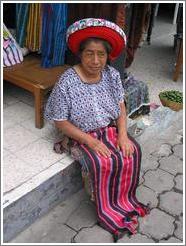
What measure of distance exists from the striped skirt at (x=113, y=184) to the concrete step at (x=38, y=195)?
0.26 meters

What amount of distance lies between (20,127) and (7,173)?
66 cm

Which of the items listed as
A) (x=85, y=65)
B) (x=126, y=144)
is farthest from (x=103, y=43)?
(x=126, y=144)

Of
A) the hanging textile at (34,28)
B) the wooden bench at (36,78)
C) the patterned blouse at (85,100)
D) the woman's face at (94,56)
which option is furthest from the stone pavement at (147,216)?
the hanging textile at (34,28)

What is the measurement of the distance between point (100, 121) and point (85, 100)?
0.68 ft

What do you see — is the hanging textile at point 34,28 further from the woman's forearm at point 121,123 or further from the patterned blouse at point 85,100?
the woman's forearm at point 121,123

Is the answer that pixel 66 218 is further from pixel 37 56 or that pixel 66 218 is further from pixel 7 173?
pixel 37 56

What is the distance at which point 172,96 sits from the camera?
4.20 m

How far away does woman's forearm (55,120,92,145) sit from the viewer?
106 inches

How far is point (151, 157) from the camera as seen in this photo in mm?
3629

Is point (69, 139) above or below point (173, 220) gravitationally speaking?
above

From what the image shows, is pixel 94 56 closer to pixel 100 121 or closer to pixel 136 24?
pixel 100 121

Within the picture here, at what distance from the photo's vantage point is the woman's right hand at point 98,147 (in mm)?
2660

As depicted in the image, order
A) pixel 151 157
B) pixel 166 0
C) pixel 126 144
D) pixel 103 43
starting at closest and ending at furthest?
pixel 103 43, pixel 126 144, pixel 151 157, pixel 166 0

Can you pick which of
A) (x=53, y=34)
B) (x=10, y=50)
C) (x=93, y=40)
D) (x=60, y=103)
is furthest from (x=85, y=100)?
(x=10, y=50)
